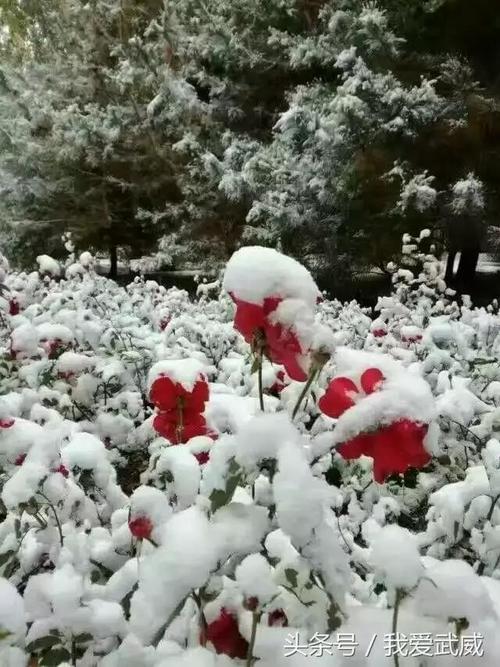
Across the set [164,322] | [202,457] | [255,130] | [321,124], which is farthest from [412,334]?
[255,130]

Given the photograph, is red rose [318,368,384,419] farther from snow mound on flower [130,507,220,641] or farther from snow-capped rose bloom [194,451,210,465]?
snow-capped rose bloom [194,451,210,465]

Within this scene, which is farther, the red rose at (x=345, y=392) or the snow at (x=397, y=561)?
the red rose at (x=345, y=392)

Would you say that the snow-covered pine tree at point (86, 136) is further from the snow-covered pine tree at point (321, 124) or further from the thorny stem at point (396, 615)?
the thorny stem at point (396, 615)

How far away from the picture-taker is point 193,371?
1.16m

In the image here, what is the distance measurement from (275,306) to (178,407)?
1.45 ft

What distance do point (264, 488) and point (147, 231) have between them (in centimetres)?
1145

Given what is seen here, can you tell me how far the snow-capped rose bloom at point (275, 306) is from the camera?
2.36ft

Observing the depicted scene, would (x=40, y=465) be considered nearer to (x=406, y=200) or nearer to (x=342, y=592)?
(x=342, y=592)

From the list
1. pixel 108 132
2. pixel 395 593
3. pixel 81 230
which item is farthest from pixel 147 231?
pixel 395 593

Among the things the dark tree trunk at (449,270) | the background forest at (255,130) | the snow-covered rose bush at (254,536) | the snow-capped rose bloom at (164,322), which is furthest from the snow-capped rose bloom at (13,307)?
the dark tree trunk at (449,270)

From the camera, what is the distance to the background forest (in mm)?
8016

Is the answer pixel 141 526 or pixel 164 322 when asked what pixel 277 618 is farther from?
pixel 164 322

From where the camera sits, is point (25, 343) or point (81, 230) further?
point (81, 230)

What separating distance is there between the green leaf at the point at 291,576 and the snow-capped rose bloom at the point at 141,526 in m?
0.19
